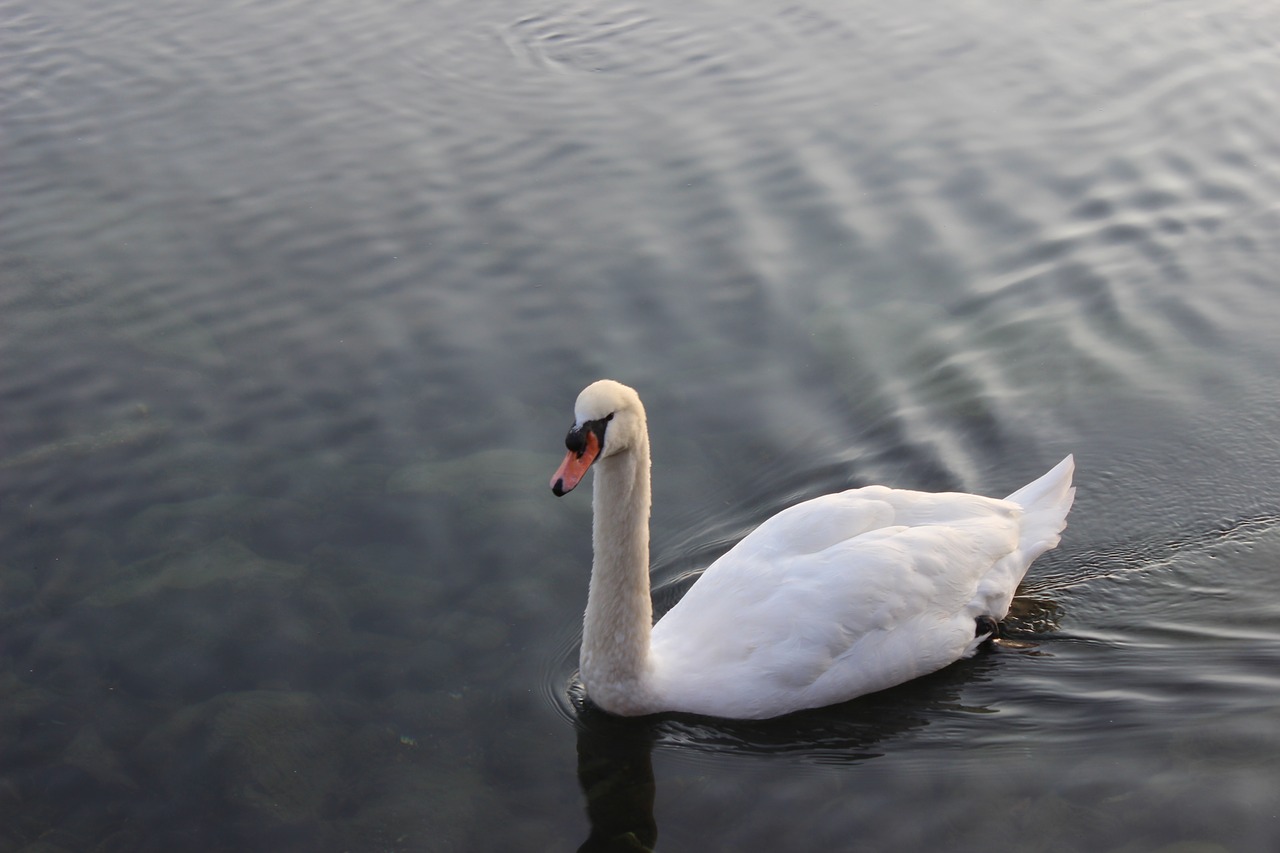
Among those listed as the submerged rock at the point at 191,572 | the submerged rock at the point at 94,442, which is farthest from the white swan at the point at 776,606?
the submerged rock at the point at 94,442

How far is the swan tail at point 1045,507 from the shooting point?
7.62 m

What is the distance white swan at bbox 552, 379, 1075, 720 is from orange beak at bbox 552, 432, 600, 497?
14mm

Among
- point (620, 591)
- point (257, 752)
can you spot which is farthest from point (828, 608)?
point (257, 752)

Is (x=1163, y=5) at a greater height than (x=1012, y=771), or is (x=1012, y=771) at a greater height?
(x=1163, y=5)

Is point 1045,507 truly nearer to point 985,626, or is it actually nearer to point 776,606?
point 985,626

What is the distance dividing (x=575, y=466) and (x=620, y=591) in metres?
0.83

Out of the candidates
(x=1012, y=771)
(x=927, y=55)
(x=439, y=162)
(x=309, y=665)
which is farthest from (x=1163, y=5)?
(x=309, y=665)

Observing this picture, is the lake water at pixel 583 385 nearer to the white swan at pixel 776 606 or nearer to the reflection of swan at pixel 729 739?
the reflection of swan at pixel 729 739

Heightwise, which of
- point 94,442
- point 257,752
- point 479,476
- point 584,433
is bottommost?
point 257,752

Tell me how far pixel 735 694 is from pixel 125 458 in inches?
195

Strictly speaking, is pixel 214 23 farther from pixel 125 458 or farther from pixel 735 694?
pixel 735 694

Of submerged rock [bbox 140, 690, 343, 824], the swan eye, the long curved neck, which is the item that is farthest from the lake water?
the swan eye

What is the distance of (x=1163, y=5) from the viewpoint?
1658cm

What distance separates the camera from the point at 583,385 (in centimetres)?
973
